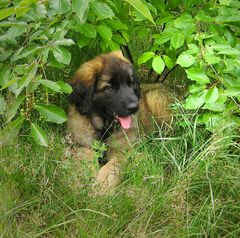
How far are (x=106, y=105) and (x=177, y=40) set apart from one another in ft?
2.09

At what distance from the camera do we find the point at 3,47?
2.78m

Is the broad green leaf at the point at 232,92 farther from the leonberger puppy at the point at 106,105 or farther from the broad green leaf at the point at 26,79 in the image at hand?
the broad green leaf at the point at 26,79

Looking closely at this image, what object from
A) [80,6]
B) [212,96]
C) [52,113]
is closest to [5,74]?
[52,113]

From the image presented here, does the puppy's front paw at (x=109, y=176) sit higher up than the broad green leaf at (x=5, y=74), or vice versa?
the broad green leaf at (x=5, y=74)

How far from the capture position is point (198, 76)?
2.72 m

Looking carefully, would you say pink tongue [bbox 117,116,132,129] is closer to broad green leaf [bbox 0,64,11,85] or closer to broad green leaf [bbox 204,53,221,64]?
broad green leaf [bbox 204,53,221,64]

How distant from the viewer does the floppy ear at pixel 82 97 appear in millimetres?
3238

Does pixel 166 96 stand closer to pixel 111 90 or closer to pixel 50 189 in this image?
pixel 111 90

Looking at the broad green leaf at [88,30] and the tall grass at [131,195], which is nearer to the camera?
the tall grass at [131,195]

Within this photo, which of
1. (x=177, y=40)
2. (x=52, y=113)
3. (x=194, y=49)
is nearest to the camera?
(x=52, y=113)

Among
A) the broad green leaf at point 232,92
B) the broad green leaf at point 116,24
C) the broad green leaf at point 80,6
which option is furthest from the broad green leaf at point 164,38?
the broad green leaf at point 80,6

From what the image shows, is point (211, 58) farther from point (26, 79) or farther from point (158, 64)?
point (26, 79)

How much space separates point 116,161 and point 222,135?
66 centimetres

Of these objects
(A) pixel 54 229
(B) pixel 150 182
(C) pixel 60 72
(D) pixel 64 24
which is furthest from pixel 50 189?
(C) pixel 60 72
